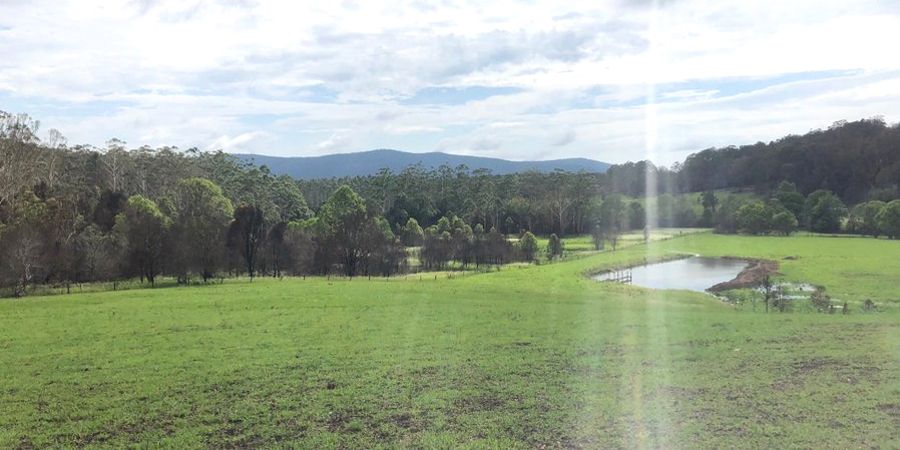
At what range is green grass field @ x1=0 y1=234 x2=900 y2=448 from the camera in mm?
11625

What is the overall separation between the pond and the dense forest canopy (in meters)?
16.2

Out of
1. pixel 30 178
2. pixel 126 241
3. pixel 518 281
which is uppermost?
pixel 30 178

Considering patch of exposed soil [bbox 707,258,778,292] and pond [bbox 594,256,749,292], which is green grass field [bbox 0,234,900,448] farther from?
pond [bbox 594,256,749,292]

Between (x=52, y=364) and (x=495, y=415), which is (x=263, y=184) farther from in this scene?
(x=495, y=415)

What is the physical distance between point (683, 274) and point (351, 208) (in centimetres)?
3737

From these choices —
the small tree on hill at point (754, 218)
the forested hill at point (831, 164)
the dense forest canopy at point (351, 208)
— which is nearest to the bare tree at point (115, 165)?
the dense forest canopy at point (351, 208)

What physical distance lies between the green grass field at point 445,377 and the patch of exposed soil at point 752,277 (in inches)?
971

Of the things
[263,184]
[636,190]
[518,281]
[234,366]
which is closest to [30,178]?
[263,184]

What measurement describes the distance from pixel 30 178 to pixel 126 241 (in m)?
19.8

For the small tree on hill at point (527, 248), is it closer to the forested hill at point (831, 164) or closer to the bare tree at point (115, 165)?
the bare tree at point (115, 165)

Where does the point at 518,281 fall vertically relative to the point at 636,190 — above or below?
below

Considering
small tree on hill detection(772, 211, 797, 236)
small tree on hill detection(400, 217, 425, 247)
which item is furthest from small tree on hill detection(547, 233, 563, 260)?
small tree on hill detection(772, 211, 797, 236)

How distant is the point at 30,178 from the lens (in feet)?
209

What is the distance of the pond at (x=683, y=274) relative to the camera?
2185 inches
